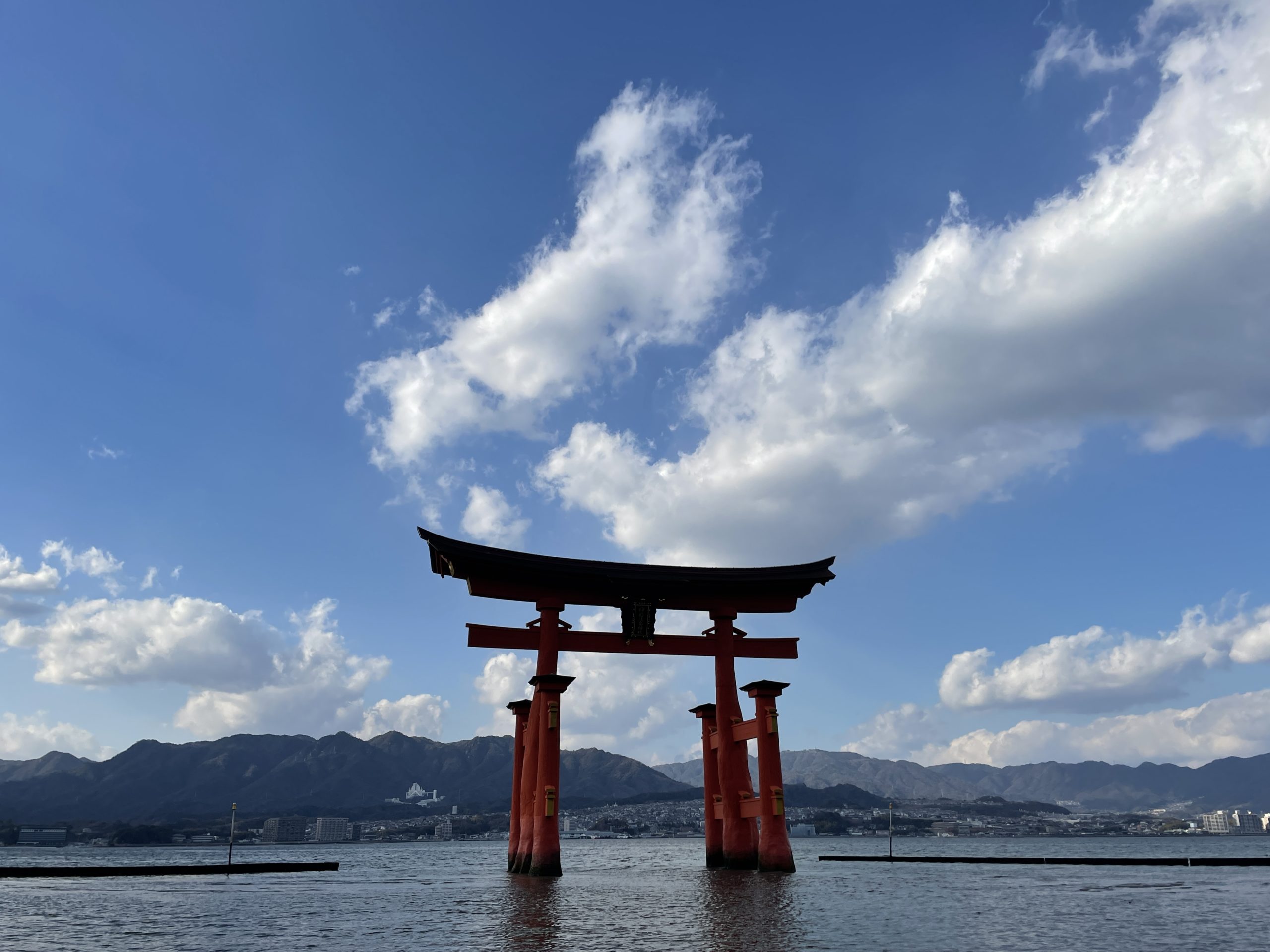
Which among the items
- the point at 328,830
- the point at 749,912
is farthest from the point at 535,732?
the point at 328,830

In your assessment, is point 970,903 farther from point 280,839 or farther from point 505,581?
point 280,839

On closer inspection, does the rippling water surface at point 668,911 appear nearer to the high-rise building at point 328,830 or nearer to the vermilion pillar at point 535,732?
the vermilion pillar at point 535,732

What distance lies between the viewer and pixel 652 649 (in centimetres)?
3319

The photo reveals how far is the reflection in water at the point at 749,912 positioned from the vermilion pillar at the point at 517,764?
752cm

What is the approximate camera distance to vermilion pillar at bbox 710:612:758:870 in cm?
3122

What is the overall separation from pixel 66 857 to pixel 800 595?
13631 centimetres

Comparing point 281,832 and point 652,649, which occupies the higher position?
point 652,649

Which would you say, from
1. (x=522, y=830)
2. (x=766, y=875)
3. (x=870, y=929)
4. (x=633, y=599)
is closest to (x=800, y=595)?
(x=633, y=599)

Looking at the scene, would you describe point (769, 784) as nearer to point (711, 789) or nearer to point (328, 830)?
point (711, 789)

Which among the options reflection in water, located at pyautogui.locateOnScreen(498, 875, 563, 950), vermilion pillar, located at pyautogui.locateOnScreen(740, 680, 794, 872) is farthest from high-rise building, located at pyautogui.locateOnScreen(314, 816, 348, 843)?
vermilion pillar, located at pyautogui.locateOnScreen(740, 680, 794, 872)

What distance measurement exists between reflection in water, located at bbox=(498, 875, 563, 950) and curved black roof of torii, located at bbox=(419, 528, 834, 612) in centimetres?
991

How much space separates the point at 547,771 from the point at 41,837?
222244 mm

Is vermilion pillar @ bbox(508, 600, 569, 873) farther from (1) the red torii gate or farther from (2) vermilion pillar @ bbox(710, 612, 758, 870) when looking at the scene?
(2) vermilion pillar @ bbox(710, 612, 758, 870)

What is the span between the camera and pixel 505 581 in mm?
30891
